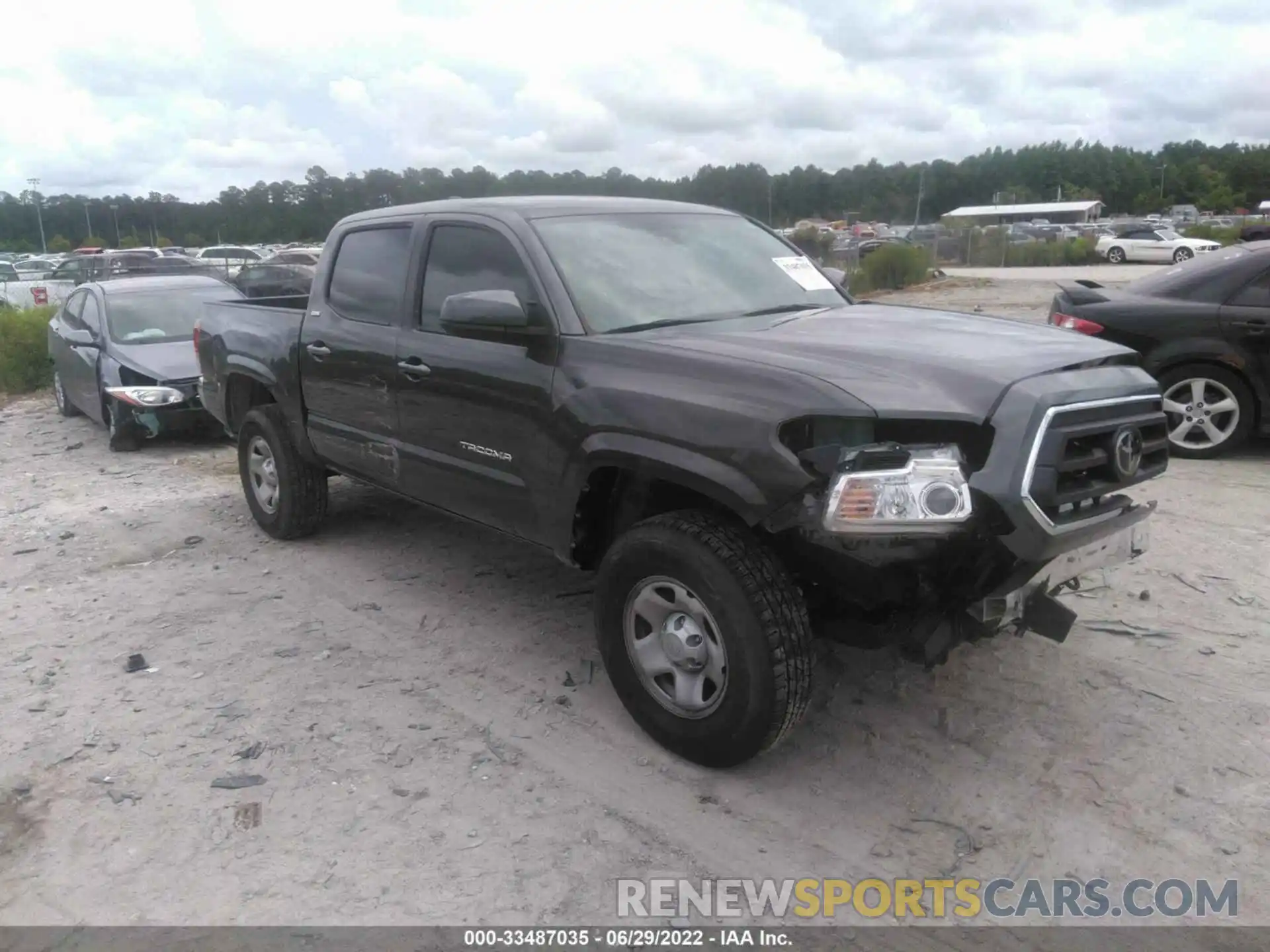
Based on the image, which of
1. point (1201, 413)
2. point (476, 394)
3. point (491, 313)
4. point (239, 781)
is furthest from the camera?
point (1201, 413)

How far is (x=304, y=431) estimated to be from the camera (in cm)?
577

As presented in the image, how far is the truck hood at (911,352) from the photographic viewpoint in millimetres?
3113

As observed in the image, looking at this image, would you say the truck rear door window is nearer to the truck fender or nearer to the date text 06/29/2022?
the truck fender

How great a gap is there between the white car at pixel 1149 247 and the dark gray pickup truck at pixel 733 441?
123 feet

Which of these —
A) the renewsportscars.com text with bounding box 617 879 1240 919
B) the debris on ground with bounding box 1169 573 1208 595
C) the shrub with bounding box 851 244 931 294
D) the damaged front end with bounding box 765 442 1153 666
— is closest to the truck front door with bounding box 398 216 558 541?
the damaged front end with bounding box 765 442 1153 666

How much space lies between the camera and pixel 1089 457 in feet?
10.5

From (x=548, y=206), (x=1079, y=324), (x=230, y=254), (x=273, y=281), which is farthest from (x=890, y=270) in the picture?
(x=230, y=254)

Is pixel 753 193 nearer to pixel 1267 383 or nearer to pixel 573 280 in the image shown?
pixel 1267 383

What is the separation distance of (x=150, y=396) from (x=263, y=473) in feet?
11.4

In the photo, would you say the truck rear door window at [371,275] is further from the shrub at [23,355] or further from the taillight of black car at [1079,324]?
the shrub at [23,355]

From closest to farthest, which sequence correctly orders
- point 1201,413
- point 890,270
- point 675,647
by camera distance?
1. point 675,647
2. point 1201,413
3. point 890,270

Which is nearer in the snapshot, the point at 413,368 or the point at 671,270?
the point at 671,270

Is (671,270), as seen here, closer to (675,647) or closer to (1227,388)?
(675,647)

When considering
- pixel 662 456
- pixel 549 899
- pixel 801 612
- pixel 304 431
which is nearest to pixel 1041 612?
pixel 801 612
